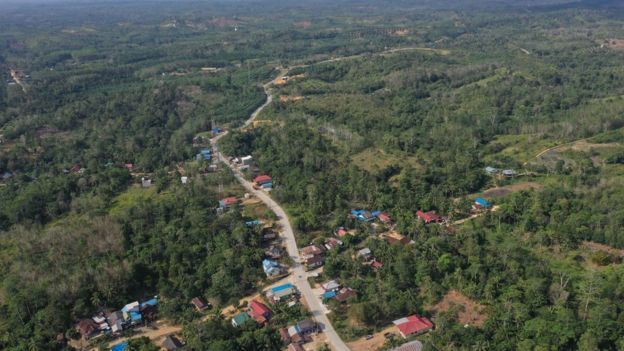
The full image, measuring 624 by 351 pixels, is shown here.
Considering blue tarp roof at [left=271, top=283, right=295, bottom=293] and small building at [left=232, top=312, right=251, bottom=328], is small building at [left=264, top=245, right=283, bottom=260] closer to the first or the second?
blue tarp roof at [left=271, top=283, right=295, bottom=293]

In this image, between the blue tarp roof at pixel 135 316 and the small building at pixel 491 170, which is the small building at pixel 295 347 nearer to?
the blue tarp roof at pixel 135 316

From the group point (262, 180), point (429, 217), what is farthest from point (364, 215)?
point (262, 180)

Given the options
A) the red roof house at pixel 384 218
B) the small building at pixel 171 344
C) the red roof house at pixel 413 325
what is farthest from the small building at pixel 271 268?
the red roof house at pixel 384 218

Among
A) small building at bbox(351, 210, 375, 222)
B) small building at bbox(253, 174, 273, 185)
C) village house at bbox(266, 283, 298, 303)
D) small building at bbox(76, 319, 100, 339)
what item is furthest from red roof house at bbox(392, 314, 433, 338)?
small building at bbox(253, 174, 273, 185)

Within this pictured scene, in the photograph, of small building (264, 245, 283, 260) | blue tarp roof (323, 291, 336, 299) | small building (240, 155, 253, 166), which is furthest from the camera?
small building (240, 155, 253, 166)

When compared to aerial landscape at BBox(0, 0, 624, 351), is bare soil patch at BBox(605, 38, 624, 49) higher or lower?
higher

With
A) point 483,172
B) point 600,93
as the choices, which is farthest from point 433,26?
point 483,172
